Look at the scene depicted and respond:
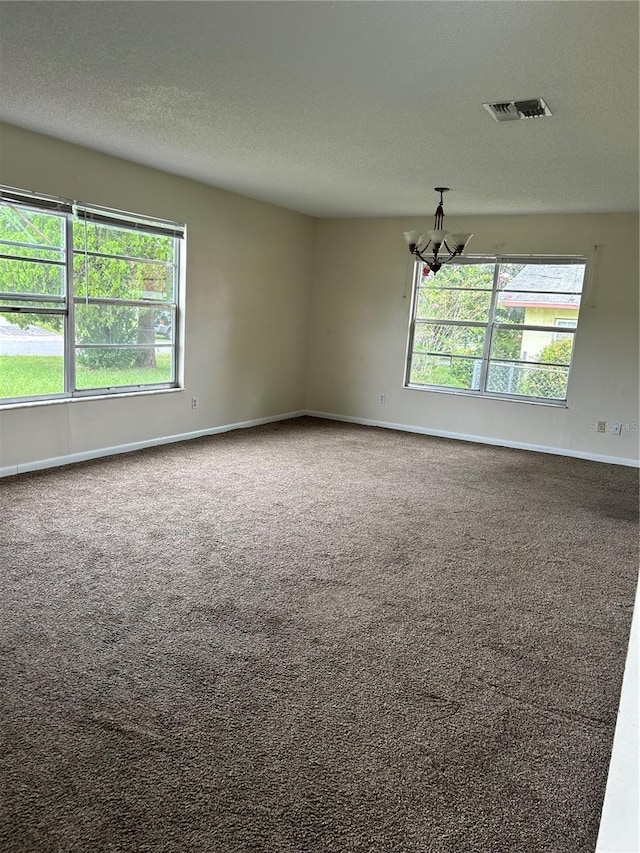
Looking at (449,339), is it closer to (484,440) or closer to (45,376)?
(484,440)

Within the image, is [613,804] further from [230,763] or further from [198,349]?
[198,349]

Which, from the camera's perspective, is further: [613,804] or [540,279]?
[540,279]

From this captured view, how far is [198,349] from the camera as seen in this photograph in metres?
5.98

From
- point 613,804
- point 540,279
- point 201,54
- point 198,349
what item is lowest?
point 613,804

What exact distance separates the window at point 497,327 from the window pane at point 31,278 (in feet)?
12.7

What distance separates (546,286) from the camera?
6.32m

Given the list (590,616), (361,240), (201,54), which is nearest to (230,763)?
(590,616)

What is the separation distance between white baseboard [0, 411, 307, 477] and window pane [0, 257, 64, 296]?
128 centimetres

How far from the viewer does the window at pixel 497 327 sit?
20.6 feet

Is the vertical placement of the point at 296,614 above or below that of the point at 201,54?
below

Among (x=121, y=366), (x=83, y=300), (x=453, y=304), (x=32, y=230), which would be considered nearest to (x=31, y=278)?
(x=32, y=230)

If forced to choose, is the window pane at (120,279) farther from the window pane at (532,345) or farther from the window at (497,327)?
the window pane at (532,345)

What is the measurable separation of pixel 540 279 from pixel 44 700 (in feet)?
19.4

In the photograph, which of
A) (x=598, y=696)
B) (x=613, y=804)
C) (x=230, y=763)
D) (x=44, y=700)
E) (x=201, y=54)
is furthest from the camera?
(x=201, y=54)
